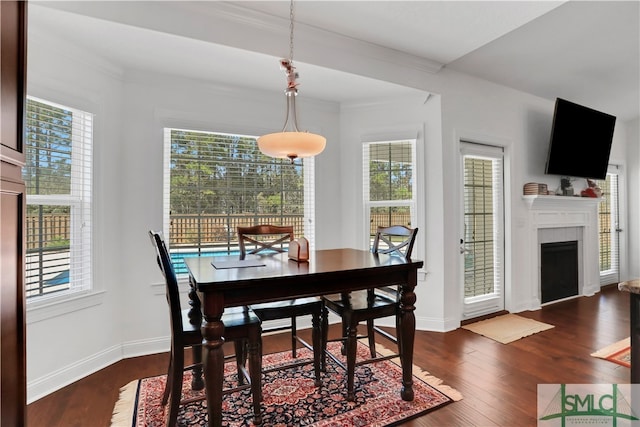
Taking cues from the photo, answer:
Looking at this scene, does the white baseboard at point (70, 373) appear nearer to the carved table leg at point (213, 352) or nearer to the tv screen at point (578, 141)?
the carved table leg at point (213, 352)

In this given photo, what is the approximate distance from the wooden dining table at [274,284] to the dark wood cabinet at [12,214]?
2.08 ft

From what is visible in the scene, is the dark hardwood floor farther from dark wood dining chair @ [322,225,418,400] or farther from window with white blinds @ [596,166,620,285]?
window with white blinds @ [596,166,620,285]

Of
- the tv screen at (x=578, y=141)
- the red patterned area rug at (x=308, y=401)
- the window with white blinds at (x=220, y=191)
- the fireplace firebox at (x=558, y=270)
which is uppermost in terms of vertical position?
the tv screen at (x=578, y=141)

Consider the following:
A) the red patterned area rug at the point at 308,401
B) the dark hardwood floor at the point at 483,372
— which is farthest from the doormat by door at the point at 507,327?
the red patterned area rug at the point at 308,401

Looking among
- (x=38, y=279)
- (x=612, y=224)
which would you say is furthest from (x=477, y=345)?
(x=612, y=224)

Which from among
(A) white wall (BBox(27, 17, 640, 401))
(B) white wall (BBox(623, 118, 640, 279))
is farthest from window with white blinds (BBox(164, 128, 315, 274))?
(B) white wall (BBox(623, 118, 640, 279))

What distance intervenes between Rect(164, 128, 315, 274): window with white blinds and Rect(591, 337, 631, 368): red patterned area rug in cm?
278

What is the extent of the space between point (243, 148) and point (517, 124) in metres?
3.25

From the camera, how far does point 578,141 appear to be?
4.11m

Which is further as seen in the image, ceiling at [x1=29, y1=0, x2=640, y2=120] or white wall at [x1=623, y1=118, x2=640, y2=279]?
white wall at [x1=623, y1=118, x2=640, y2=279]

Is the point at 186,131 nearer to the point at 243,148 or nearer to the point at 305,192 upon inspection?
the point at 243,148

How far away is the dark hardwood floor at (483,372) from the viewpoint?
191 cm

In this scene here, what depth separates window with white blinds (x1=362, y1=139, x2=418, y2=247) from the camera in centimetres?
350

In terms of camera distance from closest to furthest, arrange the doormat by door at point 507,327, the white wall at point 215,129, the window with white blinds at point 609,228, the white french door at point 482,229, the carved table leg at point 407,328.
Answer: the carved table leg at point 407,328 < the white wall at point 215,129 < the doormat by door at point 507,327 < the white french door at point 482,229 < the window with white blinds at point 609,228
